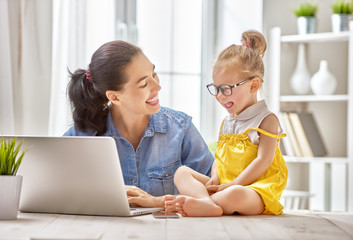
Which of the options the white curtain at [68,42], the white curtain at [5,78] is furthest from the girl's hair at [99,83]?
the white curtain at [68,42]

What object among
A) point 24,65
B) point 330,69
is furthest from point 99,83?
point 330,69

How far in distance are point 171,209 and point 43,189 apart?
35cm

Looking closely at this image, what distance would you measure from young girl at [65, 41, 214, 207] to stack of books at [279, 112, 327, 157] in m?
1.53

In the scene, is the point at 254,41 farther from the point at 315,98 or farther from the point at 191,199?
the point at 315,98

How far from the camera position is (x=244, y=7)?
364cm

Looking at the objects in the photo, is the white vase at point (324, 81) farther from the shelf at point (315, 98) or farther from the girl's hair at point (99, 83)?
the girl's hair at point (99, 83)

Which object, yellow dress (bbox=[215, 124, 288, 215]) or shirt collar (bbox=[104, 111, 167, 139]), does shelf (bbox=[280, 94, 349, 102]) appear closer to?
shirt collar (bbox=[104, 111, 167, 139])

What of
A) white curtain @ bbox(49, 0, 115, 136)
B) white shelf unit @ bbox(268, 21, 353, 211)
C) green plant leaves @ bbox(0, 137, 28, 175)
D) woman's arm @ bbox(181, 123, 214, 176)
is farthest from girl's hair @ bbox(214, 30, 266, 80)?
white shelf unit @ bbox(268, 21, 353, 211)

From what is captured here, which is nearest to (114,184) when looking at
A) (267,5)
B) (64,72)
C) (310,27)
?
Answer: (64,72)

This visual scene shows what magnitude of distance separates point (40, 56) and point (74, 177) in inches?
56.5

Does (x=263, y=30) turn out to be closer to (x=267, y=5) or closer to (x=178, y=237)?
(x=267, y=5)

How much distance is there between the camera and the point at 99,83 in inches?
73.9

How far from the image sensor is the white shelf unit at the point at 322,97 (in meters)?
3.16

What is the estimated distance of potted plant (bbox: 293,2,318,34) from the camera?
3.34 metres
